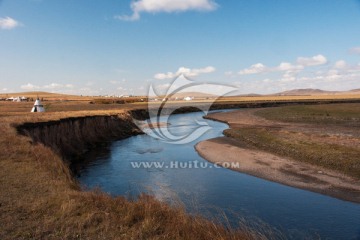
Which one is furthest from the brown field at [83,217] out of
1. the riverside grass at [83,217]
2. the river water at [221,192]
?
the river water at [221,192]

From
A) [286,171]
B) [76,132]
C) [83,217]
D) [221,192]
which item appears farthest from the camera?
[76,132]

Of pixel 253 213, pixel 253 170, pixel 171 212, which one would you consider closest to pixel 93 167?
pixel 253 170

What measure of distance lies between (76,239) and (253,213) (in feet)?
30.0

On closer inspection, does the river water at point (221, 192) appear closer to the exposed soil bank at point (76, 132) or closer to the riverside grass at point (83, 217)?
the exposed soil bank at point (76, 132)

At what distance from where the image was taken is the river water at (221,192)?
13.4m

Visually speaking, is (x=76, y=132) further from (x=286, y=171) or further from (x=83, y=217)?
(x=83, y=217)

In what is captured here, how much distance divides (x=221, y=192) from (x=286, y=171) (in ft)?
22.3

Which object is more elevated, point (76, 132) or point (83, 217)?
point (83, 217)

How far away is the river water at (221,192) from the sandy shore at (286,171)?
36.1 inches

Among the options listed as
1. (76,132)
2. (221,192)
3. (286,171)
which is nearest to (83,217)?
(221,192)

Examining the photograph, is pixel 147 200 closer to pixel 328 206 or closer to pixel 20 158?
pixel 20 158

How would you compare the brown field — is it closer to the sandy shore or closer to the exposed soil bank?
the sandy shore

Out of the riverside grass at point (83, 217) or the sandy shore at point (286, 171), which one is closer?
the riverside grass at point (83, 217)

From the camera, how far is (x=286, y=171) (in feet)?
73.4
